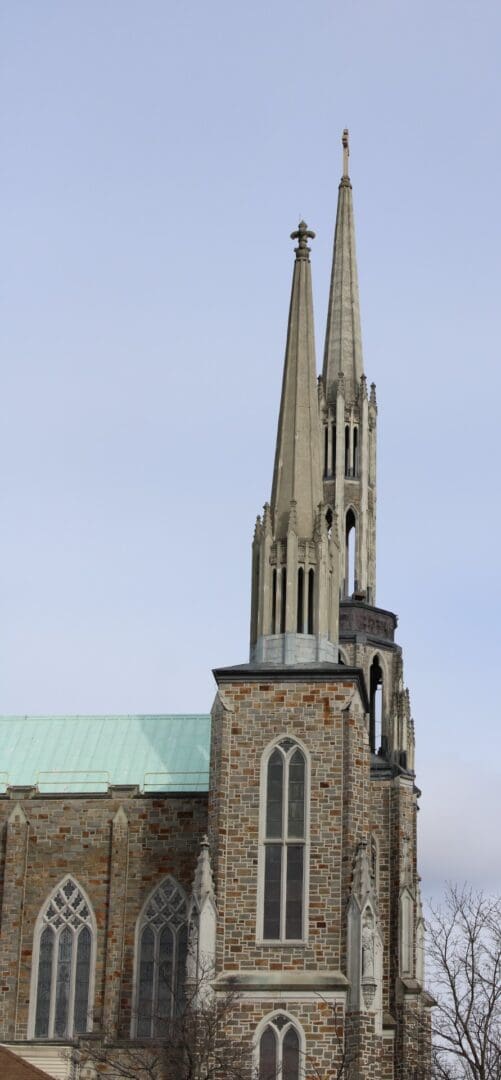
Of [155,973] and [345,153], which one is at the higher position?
[345,153]

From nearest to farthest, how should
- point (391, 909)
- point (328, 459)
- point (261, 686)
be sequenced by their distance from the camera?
1. point (261, 686)
2. point (391, 909)
3. point (328, 459)

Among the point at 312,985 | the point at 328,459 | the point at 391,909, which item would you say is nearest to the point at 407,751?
the point at 391,909

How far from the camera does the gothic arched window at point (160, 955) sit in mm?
54875

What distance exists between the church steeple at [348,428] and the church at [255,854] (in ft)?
29.5

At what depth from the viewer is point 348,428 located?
244ft

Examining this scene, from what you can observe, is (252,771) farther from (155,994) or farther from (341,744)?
(155,994)

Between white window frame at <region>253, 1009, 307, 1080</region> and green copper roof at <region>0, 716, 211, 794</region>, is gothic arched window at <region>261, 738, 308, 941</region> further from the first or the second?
green copper roof at <region>0, 716, 211, 794</region>

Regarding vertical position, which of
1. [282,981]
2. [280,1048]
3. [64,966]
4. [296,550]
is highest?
[296,550]

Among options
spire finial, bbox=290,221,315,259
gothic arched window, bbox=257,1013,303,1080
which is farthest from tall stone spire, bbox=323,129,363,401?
gothic arched window, bbox=257,1013,303,1080

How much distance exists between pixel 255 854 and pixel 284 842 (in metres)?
0.81

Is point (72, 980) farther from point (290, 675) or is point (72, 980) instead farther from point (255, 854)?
point (290, 675)

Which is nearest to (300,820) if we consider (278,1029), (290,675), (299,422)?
(290,675)

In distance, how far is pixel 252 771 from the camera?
52.1 meters

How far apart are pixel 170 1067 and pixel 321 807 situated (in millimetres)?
7546
